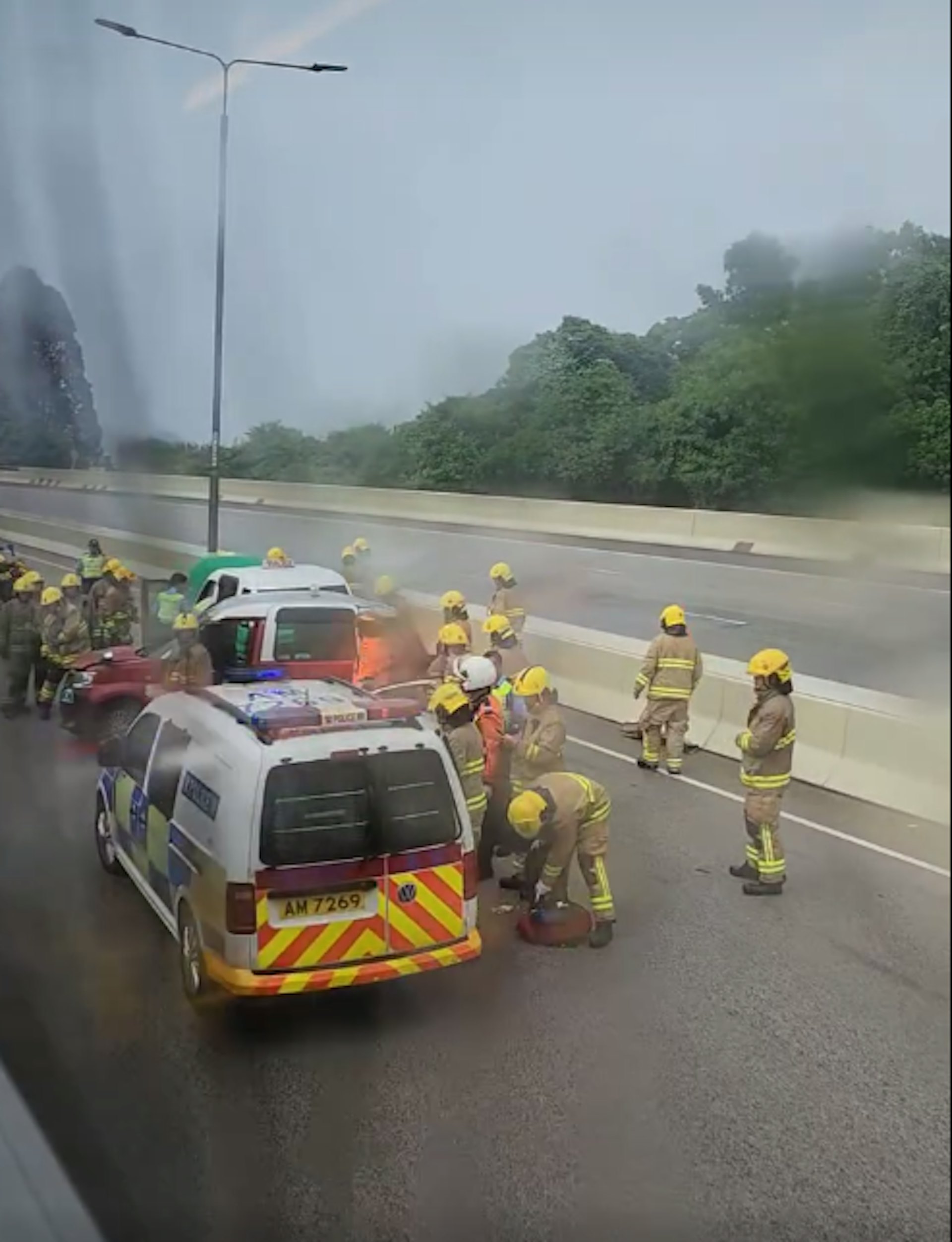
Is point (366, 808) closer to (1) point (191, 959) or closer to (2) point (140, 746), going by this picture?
(1) point (191, 959)

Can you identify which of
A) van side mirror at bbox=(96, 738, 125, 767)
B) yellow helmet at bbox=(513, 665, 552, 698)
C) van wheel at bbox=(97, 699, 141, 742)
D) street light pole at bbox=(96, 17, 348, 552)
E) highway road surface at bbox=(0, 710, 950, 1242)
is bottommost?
highway road surface at bbox=(0, 710, 950, 1242)

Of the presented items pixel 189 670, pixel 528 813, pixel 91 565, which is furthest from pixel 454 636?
pixel 91 565

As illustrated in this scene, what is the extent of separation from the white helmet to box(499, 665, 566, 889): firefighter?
2 centimetres

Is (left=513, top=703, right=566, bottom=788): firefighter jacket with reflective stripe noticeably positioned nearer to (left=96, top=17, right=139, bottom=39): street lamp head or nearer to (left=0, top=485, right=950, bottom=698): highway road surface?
(left=0, top=485, right=950, bottom=698): highway road surface

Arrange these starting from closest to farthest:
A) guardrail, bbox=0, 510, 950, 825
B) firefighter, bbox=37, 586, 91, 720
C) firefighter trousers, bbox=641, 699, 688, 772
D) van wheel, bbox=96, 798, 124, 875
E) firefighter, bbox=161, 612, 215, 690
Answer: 1. guardrail, bbox=0, 510, 950, 825
2. firefighter trousers, bbox=641, 699, 688, 772
3. firefighter, bbox=161, 612, 215, 690
4. van wheel, bbox=96, 798, 124, 875
5. firefighter, bbox=37, 586, 91, 720

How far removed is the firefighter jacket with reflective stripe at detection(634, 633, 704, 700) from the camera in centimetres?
72

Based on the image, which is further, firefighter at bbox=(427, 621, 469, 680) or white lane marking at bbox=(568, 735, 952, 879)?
firefighter at bbox=(427, 621, 469, 680)

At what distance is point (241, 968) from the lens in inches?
35.9

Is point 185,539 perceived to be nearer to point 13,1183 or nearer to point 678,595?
point 678,595

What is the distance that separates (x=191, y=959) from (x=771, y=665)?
1.85 ft

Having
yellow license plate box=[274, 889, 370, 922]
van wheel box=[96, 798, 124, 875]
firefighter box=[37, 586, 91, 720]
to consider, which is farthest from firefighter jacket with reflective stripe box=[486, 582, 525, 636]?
firefighter box=[37, 586, 91, 720]

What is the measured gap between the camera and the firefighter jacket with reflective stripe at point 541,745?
32.9 inches

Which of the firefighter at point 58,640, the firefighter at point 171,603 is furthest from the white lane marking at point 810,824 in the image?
the firefighter at point 58,640

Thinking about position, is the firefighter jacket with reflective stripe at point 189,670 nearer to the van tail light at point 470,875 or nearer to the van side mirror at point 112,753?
the van side mirror at point 112,753
